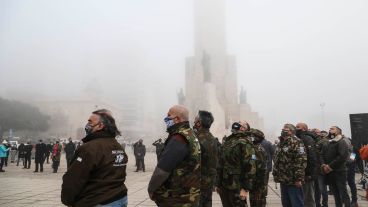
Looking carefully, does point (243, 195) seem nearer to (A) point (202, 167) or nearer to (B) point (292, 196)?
(A) point (202, 167)

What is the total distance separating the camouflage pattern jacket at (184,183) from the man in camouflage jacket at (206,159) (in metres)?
1.97

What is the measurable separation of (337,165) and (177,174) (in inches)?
213

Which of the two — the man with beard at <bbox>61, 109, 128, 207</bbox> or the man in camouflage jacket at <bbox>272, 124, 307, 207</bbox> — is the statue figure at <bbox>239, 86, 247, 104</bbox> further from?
the man with beard at <bbox>61, 109, 128, 207</bbox>

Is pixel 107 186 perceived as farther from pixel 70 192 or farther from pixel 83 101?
pixel 83 101

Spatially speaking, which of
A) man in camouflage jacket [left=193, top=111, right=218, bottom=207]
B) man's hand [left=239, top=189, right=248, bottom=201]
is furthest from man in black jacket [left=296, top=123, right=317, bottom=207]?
man's hand [left=239, top=189, right=248, bottom=201]

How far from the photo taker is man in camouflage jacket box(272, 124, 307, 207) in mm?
6328

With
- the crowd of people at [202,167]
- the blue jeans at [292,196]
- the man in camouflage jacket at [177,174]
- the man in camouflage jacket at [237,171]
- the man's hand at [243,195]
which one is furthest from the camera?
the blue jeans at [292,196]

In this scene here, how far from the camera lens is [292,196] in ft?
20.8

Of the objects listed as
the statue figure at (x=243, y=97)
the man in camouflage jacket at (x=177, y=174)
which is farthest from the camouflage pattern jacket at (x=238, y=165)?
the statue figure at (x=243, y=97)

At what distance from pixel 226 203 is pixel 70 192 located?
8.87ft

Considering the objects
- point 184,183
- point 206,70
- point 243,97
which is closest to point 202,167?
point 184,183

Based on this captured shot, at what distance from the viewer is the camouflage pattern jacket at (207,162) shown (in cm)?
578

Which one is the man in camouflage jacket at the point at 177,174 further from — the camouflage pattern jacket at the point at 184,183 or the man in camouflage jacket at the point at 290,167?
the man in camouflage jacket at the point at 290,167

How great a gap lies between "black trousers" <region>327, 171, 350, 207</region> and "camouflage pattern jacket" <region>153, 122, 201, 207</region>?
5.20 m
